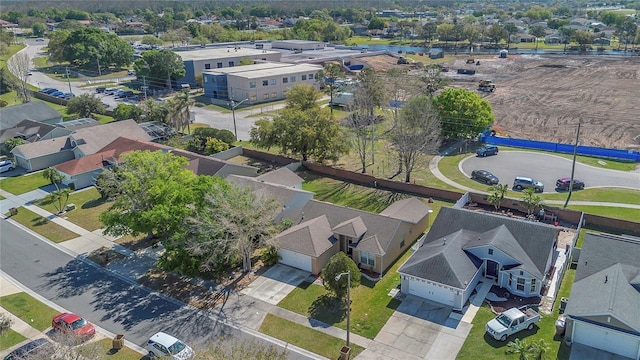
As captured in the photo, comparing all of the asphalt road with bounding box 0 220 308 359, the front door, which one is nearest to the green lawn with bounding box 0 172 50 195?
the asphalt road with bounding box 0 220 308 359

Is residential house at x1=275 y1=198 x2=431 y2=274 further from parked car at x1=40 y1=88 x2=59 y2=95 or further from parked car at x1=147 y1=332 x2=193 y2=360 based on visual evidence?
parked car at x1=40 y1=88 x2=59 y2=95

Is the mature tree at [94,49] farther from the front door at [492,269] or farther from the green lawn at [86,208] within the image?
the front door at [492,269]

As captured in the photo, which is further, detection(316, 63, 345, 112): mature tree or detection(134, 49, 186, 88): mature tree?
detection(134, 49, 186, 88): mature tree

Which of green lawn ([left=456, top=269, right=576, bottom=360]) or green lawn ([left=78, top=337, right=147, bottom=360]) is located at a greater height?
green lawn ([left=456, top=269, right=576, bottom=360])

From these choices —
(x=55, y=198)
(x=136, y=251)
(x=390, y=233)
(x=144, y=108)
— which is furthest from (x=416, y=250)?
(x=144, y=108)

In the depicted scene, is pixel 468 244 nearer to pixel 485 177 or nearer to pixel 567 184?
pixel 485 177
